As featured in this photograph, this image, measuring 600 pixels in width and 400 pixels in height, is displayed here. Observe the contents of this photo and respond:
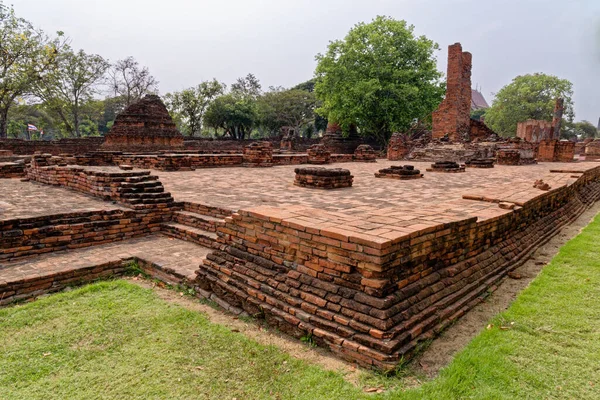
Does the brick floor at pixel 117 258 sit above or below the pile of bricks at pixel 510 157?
below

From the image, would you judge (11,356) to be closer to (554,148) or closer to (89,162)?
(89,162)

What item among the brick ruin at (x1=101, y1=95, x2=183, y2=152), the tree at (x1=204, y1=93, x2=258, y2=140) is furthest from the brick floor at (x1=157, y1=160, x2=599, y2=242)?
the tree at (x1=204, y1=93, x2=258, y2=140)

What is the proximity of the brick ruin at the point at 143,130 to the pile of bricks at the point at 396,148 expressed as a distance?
9.99 m

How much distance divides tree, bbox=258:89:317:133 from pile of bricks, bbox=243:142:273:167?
21.5 metres

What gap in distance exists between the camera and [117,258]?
3861 mm

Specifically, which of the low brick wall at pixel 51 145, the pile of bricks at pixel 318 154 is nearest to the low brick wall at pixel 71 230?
the pile of bricks at pixel 318 154

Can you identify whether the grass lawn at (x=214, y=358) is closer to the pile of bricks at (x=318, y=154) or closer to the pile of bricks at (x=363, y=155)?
the pile of bricks at (x=318, y=154)

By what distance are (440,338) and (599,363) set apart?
87 centimetres

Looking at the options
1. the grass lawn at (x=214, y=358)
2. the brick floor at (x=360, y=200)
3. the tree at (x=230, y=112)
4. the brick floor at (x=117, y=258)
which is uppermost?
the tree at (x=230, y=112)

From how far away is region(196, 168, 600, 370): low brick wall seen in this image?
2.32 meters

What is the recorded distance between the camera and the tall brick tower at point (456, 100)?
18.9 meters

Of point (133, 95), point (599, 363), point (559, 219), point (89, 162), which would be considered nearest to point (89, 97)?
point (133, 95)

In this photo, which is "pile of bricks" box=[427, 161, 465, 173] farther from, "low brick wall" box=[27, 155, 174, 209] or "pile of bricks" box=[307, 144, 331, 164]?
"low brick wall" box=[27, 155, 174, 209]

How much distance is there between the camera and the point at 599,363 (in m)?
2.21
